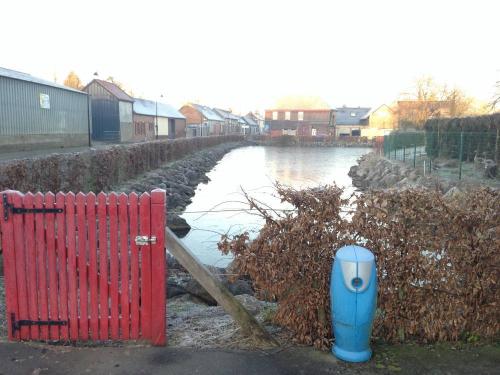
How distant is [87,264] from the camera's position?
12.9 feet

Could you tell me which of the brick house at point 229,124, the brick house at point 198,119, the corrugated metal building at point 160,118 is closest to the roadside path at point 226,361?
the corrugated metal building at point 160,118

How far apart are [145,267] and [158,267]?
0.11m

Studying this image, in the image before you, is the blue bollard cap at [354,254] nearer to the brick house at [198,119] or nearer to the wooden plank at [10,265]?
the wooden plank at [10,265]

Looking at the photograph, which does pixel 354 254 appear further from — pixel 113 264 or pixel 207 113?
pixel 207 113

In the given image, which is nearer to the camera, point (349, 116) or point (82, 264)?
point (82, 264)

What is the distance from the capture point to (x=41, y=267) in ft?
12.9

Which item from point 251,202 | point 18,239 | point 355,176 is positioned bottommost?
point 355,176

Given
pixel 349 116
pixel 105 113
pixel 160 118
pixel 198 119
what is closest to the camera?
pixel 105 113

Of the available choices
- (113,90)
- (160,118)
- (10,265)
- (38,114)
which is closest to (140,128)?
(113,90)

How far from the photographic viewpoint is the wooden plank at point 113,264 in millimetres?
3822

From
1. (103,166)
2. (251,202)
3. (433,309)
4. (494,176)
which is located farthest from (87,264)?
(494,176)

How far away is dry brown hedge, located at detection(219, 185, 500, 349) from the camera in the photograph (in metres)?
3.91

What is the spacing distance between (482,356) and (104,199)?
11.6 ft

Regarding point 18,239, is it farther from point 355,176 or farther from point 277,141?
point 277,141
